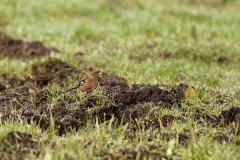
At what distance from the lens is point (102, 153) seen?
3.93 meters

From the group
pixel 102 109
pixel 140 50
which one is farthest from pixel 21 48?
pixel 102 109

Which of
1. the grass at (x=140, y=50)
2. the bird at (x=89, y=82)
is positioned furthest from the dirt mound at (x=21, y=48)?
the bird at (x=89, y=82)

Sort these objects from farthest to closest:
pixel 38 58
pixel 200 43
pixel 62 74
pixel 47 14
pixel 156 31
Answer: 1. pixel 47 14
2. pixel 156 31
3. pixel 200 43
4. pixel 38 58
5. pixel 62 74

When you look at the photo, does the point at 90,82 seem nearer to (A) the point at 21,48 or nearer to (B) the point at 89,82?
(B) the point at 89,82

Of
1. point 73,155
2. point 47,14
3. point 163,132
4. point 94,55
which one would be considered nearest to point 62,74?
point 94,55

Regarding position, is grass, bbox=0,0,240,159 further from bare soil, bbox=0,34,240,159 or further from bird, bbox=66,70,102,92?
bird, bbox=66,70,102,92

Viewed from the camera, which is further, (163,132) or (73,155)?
(163,132)

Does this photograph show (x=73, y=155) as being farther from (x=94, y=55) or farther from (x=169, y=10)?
(x=169, y=10)

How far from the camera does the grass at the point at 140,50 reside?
4094mm

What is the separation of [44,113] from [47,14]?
7170 millimetres

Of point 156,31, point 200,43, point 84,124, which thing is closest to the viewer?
point 84,124

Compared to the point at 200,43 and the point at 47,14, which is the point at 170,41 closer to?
the point at 200,43

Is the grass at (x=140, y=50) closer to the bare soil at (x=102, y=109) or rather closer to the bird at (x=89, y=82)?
the bare soil at (x=102, y=109)

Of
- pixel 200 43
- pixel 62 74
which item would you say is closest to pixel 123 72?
pixel 62 74
